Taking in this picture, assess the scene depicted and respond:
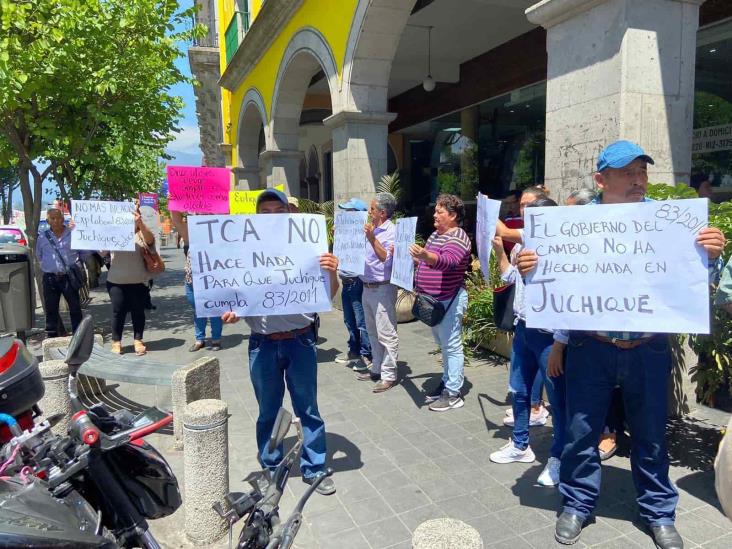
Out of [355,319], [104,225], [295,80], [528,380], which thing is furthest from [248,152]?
[528,380]

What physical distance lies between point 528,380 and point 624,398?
0.94 metres

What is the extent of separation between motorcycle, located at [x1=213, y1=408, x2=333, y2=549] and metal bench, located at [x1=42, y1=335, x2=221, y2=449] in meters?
2.51

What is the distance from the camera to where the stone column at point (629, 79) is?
13.5ft

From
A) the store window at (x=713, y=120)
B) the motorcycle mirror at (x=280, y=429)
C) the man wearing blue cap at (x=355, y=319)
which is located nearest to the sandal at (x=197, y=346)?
the man wearing blue cap at (x=355, y=319)

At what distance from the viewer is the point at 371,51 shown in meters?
8.61

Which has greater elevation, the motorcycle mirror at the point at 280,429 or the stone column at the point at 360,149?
the stone column at the point at 360,149

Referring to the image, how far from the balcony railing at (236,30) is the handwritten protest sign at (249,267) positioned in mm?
15434

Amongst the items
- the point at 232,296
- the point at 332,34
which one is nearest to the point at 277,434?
the point at 232,296

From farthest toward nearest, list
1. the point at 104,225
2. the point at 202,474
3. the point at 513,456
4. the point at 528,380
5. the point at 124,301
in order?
the point at 124,301 → the point at 104,225 → the point at 513,456 → the point at 528,380 → the point at 202,474

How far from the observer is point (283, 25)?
12.2 meters

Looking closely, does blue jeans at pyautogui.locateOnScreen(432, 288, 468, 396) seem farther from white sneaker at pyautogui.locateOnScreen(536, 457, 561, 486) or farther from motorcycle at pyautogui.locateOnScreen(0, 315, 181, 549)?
motorcycle at pyautogui.locateOnScreen(0, 315, 181, 549)

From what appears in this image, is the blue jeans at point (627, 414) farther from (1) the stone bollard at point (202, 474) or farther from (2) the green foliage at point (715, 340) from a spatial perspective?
(1) the stone bollard at point (202, 474)

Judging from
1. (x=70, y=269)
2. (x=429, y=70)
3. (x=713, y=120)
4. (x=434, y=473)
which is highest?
(x=429, y=70)

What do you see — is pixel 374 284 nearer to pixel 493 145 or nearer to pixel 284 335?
pixel 284 335
